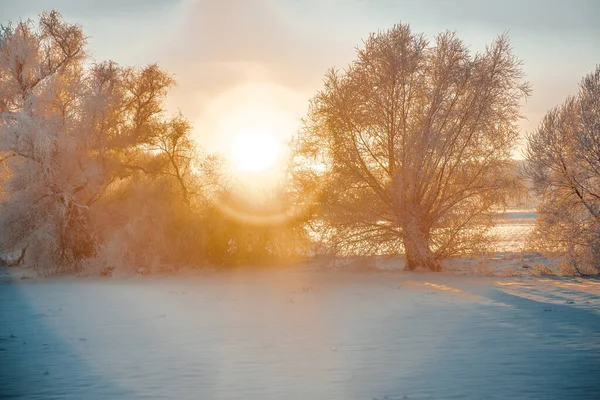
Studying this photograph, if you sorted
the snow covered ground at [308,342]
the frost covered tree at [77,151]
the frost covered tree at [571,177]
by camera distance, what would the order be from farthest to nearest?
the frost covered tree at [77,151] → the frost covered tree at [571,177] → the snow covered ground at [308,342]

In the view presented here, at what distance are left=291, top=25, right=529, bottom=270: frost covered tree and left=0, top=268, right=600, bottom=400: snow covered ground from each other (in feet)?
9.01

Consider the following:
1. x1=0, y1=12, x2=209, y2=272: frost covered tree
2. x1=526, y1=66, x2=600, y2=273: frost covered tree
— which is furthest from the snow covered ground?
x1=0, y1=12, x2=209, y2=272: frost covered tree

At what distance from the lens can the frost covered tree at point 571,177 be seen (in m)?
19.7

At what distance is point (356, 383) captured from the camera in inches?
325

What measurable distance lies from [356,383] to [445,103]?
13816 millimetres

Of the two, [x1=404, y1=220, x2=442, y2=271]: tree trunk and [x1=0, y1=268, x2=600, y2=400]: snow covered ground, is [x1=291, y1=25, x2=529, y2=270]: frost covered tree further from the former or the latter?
[x1=0, y1=268, x2=600, y2=400]: snow covered ground

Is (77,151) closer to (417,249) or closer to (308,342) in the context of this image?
(417,249)

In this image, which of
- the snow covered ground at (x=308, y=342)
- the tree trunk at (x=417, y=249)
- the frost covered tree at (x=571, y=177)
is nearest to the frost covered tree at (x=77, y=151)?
the snow covered ground at (x=308, y=342)

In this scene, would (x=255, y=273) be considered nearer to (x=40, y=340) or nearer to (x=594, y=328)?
(x=40, y=340)

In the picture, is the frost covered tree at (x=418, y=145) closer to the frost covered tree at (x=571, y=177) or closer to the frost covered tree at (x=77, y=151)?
the frost covered tree at (x=571, y=177)

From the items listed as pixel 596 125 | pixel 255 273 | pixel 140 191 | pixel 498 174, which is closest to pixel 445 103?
pixel 498 174

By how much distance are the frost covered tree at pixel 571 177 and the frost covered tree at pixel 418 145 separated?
0.95m

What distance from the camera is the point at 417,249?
2108 cm

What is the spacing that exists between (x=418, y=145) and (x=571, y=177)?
4.55 metres
